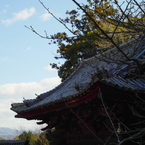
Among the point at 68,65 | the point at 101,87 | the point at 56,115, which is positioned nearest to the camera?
the point at 101,87

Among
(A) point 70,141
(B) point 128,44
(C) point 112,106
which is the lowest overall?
(A) point 70,141

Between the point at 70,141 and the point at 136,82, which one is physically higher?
the point at 136,82

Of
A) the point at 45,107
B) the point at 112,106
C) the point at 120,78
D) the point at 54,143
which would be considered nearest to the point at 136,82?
the point at 120,78

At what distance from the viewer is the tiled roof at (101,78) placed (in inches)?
223

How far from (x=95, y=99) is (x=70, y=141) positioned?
8.53 feet

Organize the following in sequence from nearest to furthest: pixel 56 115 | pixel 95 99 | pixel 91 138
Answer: pixel 95 99 < pixel 91 138 < pixel 56 115

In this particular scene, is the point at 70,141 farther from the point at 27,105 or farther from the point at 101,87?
the point at 101,87

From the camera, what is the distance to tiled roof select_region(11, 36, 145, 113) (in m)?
5.66

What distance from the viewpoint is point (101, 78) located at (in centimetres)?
583

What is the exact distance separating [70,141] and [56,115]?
2.92ft

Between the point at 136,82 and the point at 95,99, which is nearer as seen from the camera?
the point at 95,99

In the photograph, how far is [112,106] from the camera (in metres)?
6.46

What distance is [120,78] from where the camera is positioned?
6898mm

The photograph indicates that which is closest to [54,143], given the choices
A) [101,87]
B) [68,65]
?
[101,87]
